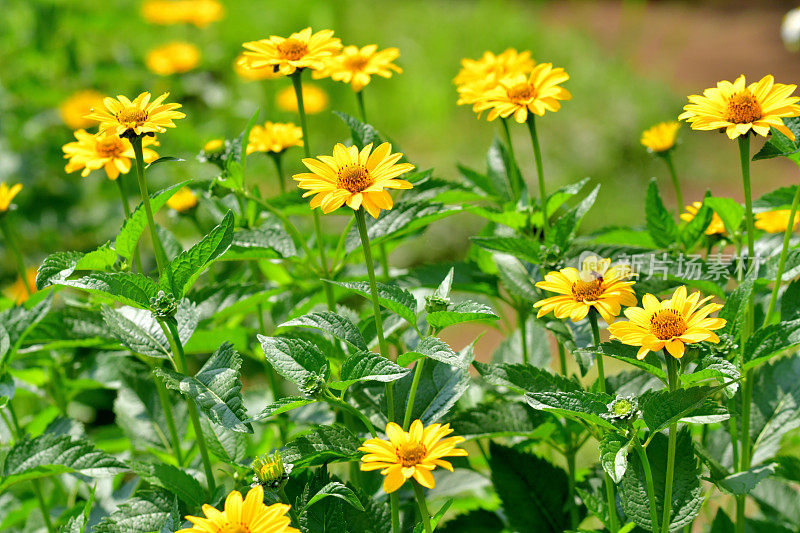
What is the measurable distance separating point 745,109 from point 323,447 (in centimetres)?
55

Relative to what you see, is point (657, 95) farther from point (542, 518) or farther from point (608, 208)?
point (542, 518)

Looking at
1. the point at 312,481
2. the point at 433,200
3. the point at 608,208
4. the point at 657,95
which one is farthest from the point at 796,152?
the point at 657,95

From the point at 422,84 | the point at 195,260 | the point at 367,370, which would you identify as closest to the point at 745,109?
the point at 367,370

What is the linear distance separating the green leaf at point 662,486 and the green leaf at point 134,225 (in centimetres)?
55

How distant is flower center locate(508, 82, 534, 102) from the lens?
0.97m

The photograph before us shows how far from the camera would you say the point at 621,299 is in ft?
2.61

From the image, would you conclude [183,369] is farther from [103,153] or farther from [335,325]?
[103,153]

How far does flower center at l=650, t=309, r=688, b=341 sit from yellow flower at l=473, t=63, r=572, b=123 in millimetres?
303

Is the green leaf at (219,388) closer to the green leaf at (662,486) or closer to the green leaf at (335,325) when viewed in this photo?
the green leaf at (335,325)

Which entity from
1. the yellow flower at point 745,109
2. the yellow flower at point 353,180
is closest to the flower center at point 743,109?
the yellow flower at point 745,109

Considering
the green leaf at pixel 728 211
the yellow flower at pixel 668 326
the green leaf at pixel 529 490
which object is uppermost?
the green leaf at pixel 728 211

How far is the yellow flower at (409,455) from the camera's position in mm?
677

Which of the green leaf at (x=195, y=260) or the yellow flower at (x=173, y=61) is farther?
the yellow flower at (x=173, y=61)

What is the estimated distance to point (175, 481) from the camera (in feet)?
2.85
